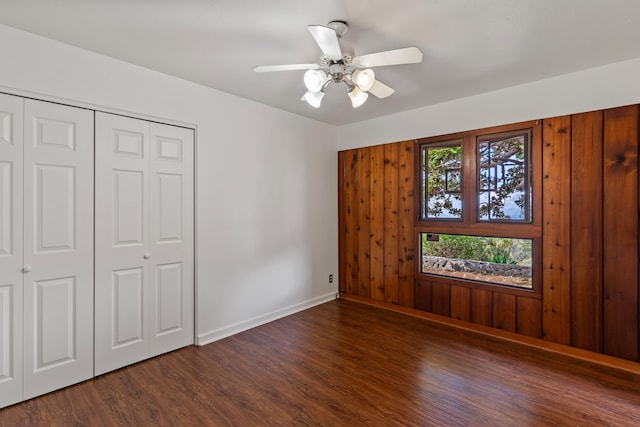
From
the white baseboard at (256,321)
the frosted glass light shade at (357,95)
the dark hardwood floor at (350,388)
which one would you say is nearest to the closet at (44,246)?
the dark hardwood floor at (350,388)

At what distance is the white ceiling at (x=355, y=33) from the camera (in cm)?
193

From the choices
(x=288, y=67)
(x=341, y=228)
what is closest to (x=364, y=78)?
(x=288, y=67)

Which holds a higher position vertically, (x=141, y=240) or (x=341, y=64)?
(x=341, y=64)

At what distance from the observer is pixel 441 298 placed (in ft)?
12.2

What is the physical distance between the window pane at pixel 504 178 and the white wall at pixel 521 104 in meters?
0.22

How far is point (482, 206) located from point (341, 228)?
1988 millimetres

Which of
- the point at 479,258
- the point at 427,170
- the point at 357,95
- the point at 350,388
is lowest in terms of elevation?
the point at 350,388

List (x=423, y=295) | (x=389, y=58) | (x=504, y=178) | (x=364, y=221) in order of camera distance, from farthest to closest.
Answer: (x=364, y=221), (x=423, y=295), (x=504, y=178), (x=389, y=58)

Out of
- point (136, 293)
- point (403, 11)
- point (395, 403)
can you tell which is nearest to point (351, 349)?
point (395, 403)

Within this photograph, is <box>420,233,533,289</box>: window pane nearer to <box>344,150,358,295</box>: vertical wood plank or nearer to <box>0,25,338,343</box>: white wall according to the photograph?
<box>344,150,358,295</box>: vertical wood plank

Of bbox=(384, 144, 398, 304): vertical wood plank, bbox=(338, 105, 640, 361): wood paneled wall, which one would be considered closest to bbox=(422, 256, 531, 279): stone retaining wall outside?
bbox=(338, 105, 640, 361): wood paneled wall

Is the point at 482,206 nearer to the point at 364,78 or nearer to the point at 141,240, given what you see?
the point at 364,78

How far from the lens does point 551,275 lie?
3.04 meters

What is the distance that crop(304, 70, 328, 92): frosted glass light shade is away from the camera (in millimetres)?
2119
